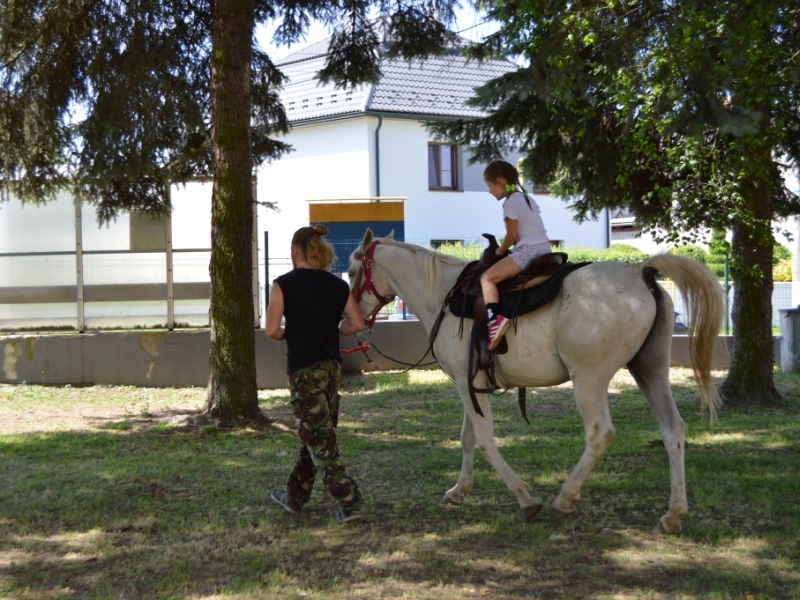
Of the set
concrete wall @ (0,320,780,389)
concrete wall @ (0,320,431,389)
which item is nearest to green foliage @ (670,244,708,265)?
concrete wall @ (0,320,780,389)

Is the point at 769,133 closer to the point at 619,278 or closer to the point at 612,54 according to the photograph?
the point at 612,54

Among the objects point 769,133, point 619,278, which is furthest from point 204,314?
point 619,278

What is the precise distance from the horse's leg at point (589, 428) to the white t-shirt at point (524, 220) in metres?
1.02

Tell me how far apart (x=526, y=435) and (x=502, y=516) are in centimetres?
374

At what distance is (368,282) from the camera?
694cm

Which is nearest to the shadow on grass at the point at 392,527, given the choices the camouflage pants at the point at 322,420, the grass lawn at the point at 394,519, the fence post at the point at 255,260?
Result: the grass lawn at the point at 394,519

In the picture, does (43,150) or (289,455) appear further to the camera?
(43,150)

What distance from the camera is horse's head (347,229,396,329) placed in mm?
6953

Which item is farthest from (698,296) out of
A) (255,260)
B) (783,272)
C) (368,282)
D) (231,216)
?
(783,272)

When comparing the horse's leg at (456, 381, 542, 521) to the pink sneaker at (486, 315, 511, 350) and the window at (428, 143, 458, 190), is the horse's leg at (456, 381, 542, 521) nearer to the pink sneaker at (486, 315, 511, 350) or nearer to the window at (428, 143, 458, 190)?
the pink sneaker at (486, 315, 511, 350)

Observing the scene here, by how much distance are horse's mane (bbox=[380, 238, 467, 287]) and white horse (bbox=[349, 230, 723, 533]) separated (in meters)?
0.43

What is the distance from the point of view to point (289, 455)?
28.6 feet

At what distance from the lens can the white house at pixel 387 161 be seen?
2825 centimetres

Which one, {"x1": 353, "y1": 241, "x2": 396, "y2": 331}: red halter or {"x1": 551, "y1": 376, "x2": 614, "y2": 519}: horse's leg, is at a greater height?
{"x1": 353, "y1": 241, "x2": 396, "y2": 331}: red halter
